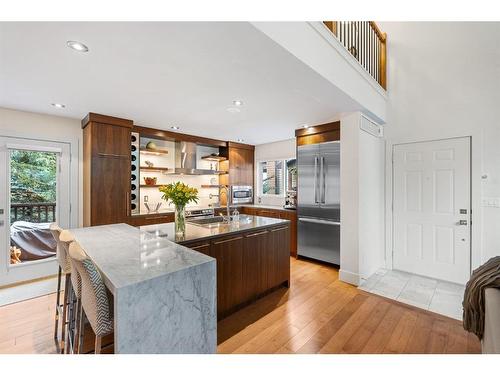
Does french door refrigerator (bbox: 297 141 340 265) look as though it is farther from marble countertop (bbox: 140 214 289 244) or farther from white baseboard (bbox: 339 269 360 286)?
marble countertop (bbox: 140 214 289 244)

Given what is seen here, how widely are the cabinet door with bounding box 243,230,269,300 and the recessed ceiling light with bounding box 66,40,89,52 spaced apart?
2.15 m

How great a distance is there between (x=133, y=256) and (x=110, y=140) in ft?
8.89

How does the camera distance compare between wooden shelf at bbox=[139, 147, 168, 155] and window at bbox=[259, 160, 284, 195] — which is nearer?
wooden shelf at bbox=[139, 147, 168, 155]

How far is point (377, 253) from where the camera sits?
3.71 meters

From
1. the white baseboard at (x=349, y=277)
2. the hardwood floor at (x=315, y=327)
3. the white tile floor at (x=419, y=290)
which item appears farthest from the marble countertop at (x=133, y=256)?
the white tile floor at (x=419, y=290)

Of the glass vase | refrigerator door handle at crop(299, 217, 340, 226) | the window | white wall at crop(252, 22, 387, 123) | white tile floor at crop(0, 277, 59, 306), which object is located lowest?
white tile floor at crop(0, 277, 59, 306)

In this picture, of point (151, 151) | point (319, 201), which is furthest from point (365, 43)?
point (151, 151)

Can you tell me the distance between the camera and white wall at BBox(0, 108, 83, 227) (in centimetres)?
317

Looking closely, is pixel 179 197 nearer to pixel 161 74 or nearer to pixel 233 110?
pixel 161 74

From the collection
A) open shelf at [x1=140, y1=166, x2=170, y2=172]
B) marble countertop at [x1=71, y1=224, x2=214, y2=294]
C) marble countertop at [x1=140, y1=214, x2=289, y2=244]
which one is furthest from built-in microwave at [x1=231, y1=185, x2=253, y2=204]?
marble countertop at [x1=71, y1=224, x2=214, y2=294]

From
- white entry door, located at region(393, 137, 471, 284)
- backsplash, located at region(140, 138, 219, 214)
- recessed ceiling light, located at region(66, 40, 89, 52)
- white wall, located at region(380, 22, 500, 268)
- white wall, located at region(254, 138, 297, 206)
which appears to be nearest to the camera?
recessed ceiling light, located at region(66, 40, 89, 52)

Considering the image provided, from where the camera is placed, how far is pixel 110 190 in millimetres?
3543

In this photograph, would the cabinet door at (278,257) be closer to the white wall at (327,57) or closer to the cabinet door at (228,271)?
the cabinet door at (228,271)

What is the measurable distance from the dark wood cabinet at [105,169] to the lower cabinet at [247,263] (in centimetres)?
214
